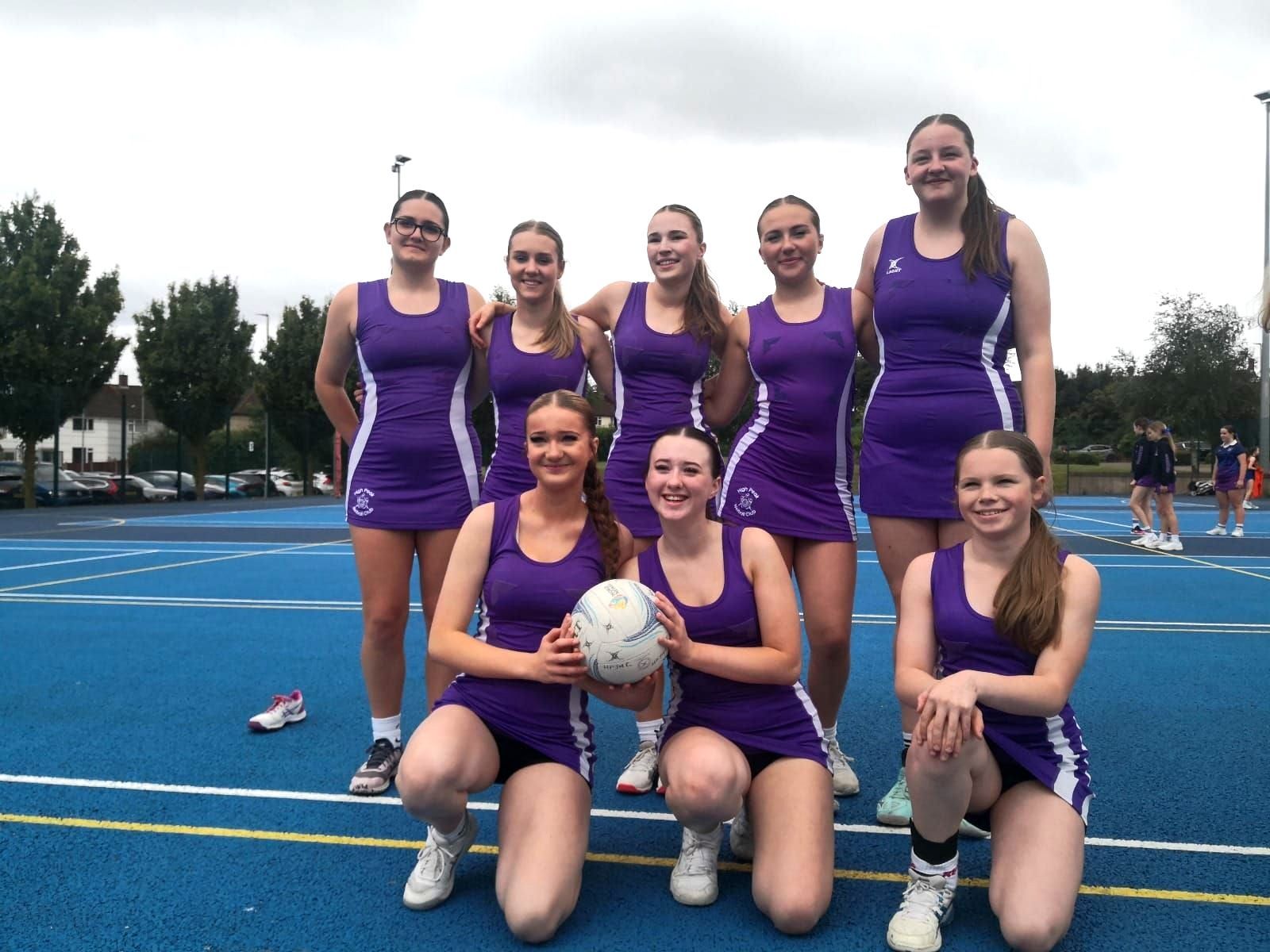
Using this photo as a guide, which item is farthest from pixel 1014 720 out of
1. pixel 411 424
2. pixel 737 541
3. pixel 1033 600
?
pixel 411 424

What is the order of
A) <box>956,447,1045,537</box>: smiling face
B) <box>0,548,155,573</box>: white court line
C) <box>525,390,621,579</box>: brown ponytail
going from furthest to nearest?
<box>0,548,155,573</box>: white court line
<box>525,390,621,579</box>: brown ponytail
<box>956,447,1045,537</box>: smiling face

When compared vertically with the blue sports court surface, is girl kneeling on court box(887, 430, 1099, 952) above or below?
above

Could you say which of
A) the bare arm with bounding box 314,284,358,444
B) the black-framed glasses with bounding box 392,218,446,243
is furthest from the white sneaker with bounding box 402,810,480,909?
the black-framed glasses with bounding box 392,218,446,243

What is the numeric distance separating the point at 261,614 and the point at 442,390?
461cm

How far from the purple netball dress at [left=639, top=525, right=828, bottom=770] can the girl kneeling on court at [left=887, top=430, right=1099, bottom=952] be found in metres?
0.31

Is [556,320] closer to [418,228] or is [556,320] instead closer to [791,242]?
[418,228]

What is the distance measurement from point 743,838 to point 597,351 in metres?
1.79

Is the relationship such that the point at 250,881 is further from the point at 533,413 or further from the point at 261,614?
the point at 261,614

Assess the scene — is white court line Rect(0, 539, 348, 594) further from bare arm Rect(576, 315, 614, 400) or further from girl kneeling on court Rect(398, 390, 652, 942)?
girl kneeling on court Rect(398, 390, 652, 942)

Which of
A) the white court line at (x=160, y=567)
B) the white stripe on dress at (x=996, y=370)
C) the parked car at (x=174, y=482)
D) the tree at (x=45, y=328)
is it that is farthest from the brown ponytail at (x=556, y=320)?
the parked car at (x=174, y=482)

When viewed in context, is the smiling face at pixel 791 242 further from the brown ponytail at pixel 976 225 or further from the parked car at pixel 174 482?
the parked car at pixel 174 482

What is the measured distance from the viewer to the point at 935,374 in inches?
120

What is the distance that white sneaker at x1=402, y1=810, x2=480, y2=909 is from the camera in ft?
8.38

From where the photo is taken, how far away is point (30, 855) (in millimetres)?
A: 2848
